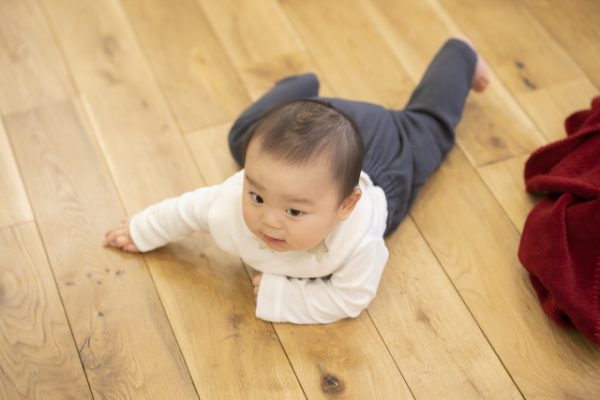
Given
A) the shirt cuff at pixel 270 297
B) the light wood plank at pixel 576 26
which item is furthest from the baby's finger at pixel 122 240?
the light wood plank at pixel 576 26

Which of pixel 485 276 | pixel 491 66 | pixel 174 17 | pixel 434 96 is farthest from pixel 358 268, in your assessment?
pixel 174 17

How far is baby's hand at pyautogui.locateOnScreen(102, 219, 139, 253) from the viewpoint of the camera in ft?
4.17

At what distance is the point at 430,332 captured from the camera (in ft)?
4.04

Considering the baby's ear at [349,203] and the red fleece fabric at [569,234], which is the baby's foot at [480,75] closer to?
the red fleece fabric at [569,234]

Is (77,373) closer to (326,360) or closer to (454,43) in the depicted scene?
(326,360)

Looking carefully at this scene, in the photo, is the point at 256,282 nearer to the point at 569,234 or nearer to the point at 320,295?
the point at 320,295

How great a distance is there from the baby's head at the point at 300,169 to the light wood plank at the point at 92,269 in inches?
10.5

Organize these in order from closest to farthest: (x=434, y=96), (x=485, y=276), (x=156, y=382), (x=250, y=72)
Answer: (x=156, y=382) < (x=485, y=276) < (x=434, y=96) < (x=250, y=72)

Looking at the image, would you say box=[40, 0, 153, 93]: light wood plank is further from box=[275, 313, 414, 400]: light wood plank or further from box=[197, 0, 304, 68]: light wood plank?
box=[275, 313, 414, 400]: light wood plank

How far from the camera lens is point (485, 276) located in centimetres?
130

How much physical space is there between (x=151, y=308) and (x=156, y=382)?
0.41 ft

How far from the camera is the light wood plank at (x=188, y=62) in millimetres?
1496

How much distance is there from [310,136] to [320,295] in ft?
0.99

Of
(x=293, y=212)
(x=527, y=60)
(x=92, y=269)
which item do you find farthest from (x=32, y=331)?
(x=527, y=60)
